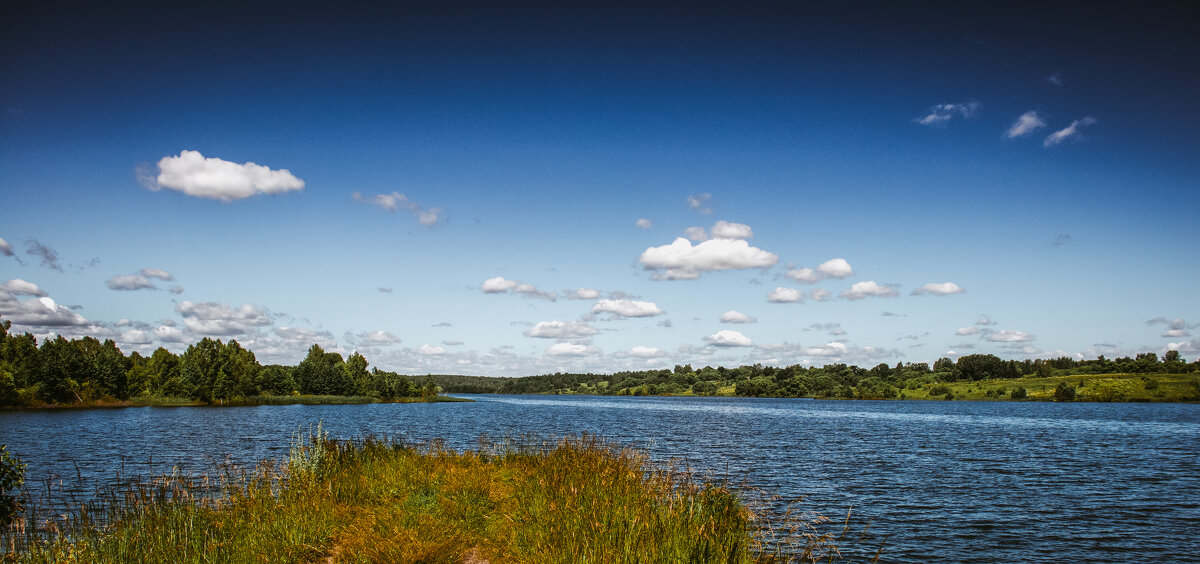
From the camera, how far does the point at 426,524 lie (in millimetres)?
10703

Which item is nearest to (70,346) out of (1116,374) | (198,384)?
(198,384)

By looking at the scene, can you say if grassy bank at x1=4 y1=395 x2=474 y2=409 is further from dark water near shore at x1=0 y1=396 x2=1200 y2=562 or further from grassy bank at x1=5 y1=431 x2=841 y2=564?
grassy bank at x1=5 y1=431 x2=841 y2=564

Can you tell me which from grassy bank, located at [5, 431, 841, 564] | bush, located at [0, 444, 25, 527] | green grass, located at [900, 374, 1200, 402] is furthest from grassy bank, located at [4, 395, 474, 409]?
green grass, located at [900, 374, 1200, 402]

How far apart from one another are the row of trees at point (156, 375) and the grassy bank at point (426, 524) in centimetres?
9345

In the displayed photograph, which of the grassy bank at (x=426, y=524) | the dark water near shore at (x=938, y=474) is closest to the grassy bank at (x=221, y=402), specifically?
the dark water near shore at (x=938, y=474)

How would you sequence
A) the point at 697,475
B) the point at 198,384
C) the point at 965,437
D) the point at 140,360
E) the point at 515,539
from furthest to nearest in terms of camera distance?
1. the point at 140,360
2. the point at 198,384
3. the point at 965,437
4. the point at 697,475
5. the point at 515,539

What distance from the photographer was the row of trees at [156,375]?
10519 cm

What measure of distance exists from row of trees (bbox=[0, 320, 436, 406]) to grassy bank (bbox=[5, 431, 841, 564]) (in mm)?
93447

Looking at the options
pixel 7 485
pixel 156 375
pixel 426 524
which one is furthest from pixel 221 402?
pixel 426 524

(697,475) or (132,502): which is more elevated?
(132,502)

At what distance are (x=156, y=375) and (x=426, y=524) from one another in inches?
6237

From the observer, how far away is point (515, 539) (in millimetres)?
10102

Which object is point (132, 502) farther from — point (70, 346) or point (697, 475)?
point (70, 346)

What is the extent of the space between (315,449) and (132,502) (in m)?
4.77
